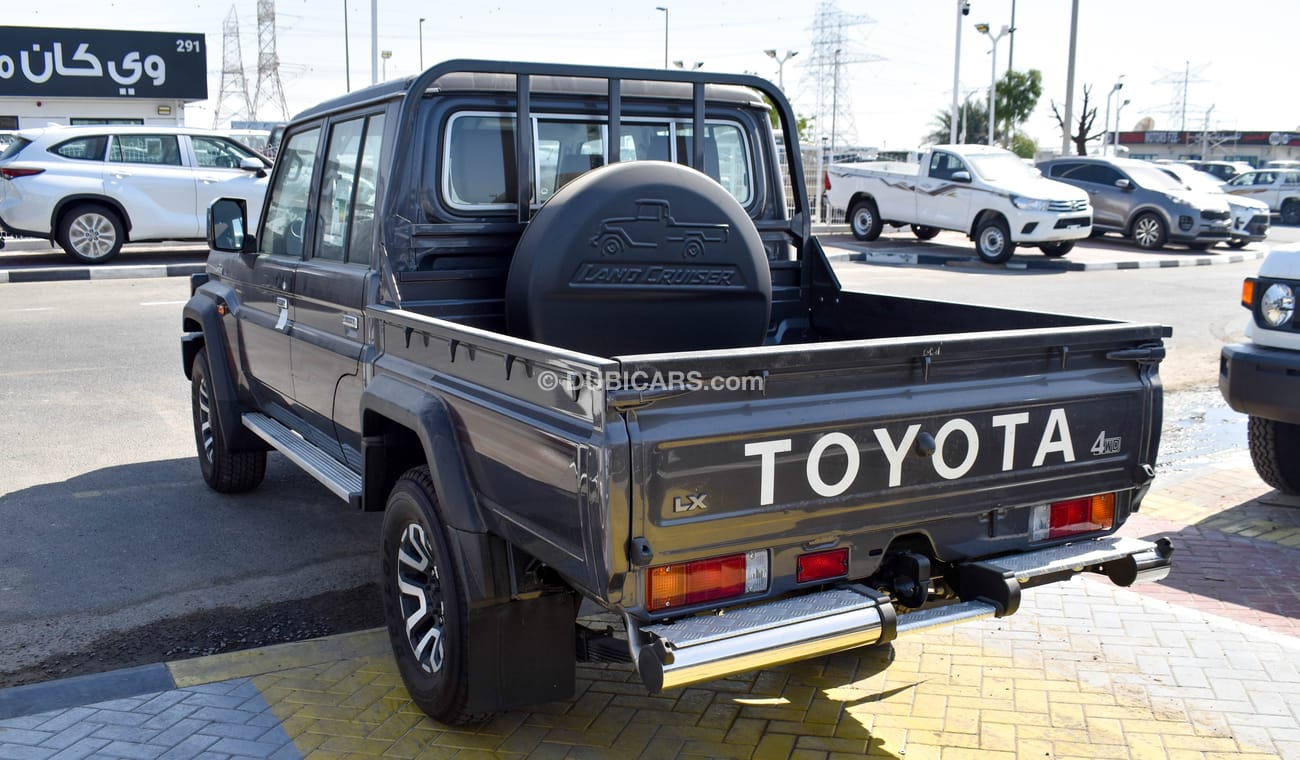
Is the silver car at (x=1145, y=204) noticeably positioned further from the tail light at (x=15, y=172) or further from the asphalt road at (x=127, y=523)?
the asphalt road at (x=127, y=523)

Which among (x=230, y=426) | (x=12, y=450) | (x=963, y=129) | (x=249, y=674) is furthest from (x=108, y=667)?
(x=963, y=129)

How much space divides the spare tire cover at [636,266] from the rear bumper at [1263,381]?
290 centimetres

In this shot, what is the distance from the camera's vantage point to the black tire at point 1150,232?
21.3 meters

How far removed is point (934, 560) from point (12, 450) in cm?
578

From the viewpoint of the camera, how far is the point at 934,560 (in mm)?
3359

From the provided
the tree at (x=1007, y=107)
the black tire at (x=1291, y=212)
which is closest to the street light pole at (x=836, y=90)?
the tree at (x=1007, y=107)

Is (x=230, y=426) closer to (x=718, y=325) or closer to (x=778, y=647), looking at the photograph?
(x=718, y=325)

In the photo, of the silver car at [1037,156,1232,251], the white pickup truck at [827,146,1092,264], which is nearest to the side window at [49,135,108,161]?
the white pickup truck at [827,146,1092,264]

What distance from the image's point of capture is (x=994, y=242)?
18781 mm

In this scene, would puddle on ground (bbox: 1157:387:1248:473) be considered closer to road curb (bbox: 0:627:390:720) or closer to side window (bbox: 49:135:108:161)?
road curb (bbox: 0:627:390:720)

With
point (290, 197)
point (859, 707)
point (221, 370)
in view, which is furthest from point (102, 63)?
point (859, 707)

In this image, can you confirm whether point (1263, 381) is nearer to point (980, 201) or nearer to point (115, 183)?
point (980, 201)

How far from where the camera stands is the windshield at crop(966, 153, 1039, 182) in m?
19.3

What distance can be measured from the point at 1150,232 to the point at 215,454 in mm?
19817
